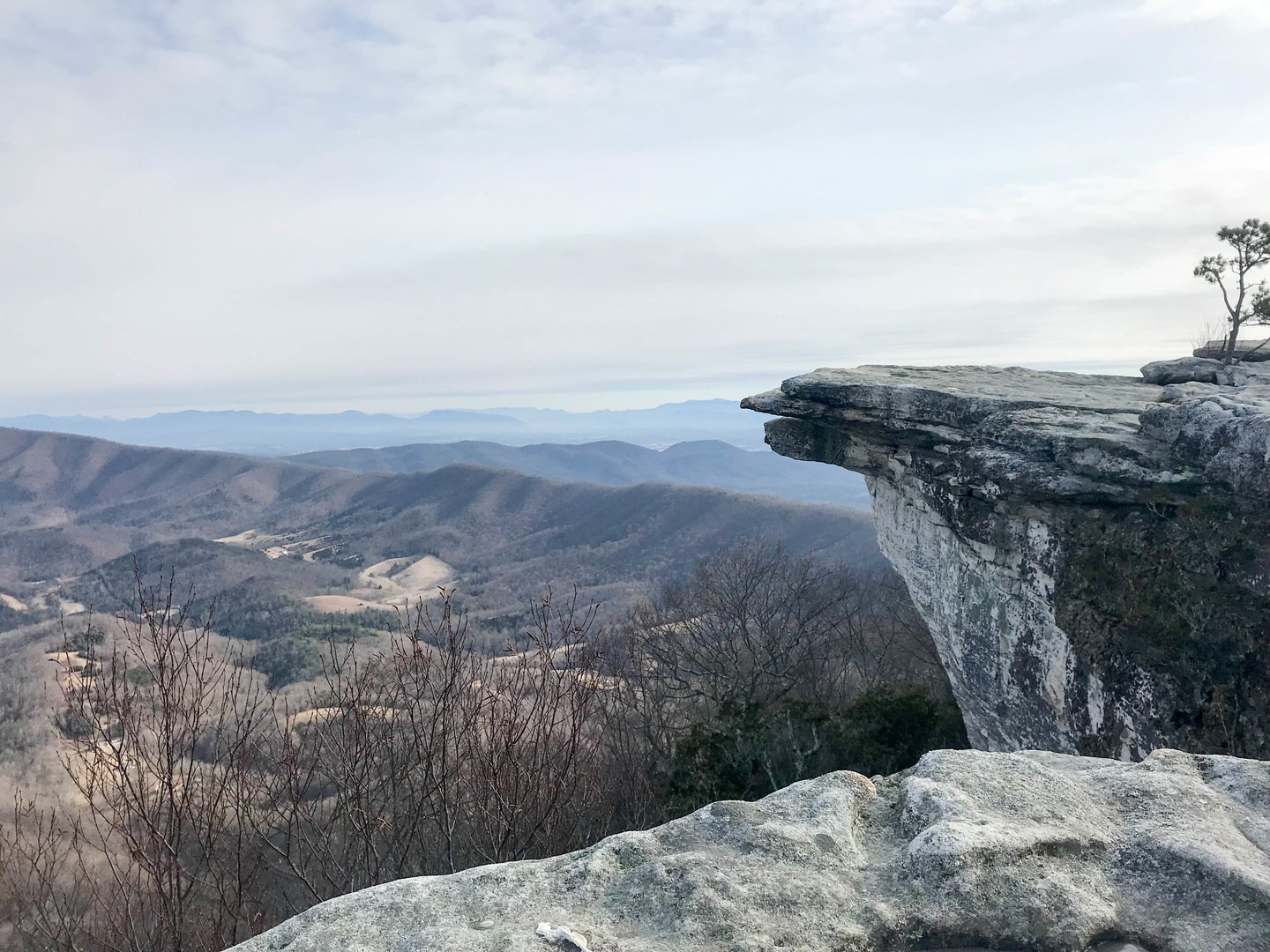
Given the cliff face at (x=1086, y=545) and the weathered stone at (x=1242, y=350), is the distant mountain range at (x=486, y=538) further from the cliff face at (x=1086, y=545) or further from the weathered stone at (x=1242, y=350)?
the cliff face at (x=1086, y=545)

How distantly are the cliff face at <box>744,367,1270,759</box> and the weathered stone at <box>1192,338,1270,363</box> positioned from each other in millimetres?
4007

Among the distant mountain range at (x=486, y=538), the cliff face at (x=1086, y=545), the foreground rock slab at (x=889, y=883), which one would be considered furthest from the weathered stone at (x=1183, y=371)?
the distant mountain range at (x=486, y=538)

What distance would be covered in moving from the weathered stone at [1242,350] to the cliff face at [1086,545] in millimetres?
4007

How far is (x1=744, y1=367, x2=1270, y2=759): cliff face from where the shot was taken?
845 centimetres

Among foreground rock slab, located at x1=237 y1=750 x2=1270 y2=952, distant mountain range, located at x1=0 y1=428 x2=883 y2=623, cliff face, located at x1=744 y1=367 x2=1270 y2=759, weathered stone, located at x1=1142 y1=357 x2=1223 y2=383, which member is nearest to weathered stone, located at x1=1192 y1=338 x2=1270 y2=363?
weathered stone, located at x1=1142 y1=357 x2=1223 y2=383

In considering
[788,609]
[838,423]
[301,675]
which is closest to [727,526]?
[301,675]

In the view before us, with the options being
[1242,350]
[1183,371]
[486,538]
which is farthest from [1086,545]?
[486,538]

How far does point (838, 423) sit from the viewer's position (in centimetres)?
1392

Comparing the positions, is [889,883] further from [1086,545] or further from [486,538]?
[486,538]

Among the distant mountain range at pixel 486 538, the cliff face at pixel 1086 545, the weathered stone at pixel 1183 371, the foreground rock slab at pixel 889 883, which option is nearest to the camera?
the foreground rock slab at pixel 889 883

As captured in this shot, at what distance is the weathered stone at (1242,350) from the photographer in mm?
14883

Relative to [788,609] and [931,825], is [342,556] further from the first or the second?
[931,825]

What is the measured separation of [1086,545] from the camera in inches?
388

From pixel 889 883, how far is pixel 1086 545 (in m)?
8.34
